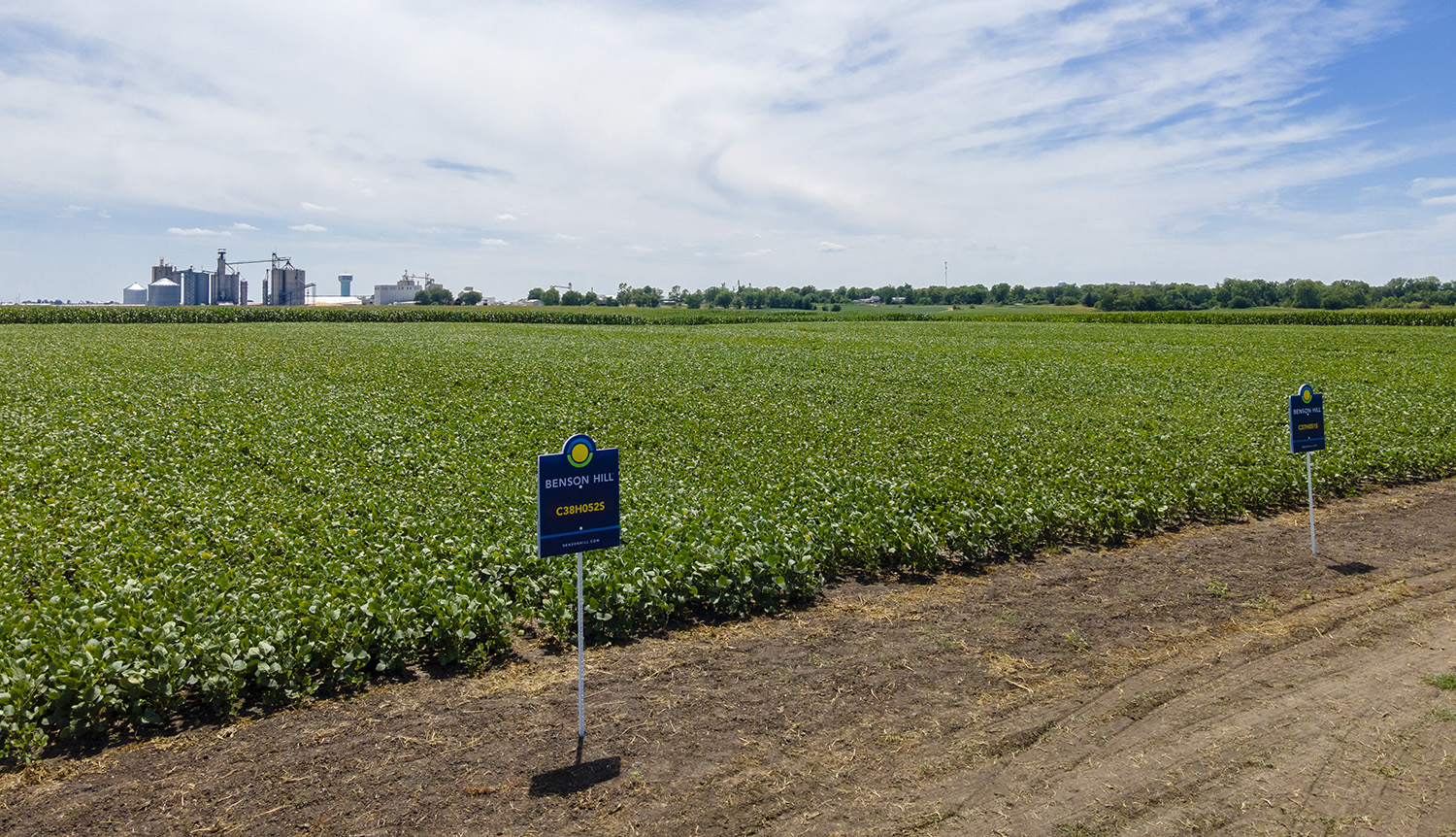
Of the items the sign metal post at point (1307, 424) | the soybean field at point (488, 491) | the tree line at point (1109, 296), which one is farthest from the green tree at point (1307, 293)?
the sign metal post at point (1307, 424)

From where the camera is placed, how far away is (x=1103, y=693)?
5.89 metres

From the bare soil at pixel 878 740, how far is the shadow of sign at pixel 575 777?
18 millimetres

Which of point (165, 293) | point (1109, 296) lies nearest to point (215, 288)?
point (165, 293)

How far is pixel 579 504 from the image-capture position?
5.43 metres

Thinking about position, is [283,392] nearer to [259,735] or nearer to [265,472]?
[265,472]

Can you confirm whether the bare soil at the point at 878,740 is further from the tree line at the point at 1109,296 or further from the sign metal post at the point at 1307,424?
the tree line at the point at 1109,296

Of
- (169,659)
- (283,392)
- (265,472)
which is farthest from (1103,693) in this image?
(283,392)

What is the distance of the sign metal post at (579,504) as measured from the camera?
5211 mm

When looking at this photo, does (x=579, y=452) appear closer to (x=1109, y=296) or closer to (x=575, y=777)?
(x=575, y=777)

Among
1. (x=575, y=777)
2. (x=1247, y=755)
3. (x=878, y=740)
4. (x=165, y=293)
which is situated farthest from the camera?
(x=165, y=293)

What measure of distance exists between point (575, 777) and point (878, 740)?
2018 mm

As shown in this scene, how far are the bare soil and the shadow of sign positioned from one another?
2 cm

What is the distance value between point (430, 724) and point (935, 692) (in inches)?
146

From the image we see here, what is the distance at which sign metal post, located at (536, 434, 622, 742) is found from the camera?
5211 millimetres
